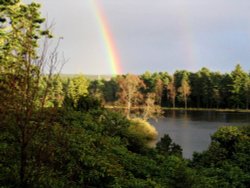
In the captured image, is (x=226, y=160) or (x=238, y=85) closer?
(x=226, y=160)

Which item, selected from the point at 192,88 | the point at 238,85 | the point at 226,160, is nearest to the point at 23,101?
the point at 226,160

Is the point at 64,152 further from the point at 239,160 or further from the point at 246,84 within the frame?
the point at 246,84

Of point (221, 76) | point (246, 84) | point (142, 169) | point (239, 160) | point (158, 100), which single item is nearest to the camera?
point (142, 169)

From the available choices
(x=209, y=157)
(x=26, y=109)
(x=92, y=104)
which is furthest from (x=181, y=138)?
(x=26, y=109)

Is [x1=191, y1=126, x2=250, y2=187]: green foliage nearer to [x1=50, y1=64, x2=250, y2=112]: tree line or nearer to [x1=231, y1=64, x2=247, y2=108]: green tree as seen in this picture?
[x1=50, y1=64, x2=250, y2=112]: tree line

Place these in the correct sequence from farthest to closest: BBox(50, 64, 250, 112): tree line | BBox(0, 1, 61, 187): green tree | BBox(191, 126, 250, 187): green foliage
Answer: BBox(50, 64, 250, 112): tree line
BBox(191, 126, 250, 187): green foliage
BBox(0, 1, 61, 187): green tree

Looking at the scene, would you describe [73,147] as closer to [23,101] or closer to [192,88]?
[23,101]

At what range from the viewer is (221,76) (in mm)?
100438

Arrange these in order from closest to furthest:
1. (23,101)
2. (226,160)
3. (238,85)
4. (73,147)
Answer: (23,101) < (73,147) < (226,160) < (238,85)

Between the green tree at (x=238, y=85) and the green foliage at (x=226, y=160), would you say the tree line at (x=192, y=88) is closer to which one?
the green tree at (x=238, y=85)

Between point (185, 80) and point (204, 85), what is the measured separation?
19.6 ft

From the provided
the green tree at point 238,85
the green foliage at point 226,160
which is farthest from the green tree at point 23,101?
the green tree at point 238,85

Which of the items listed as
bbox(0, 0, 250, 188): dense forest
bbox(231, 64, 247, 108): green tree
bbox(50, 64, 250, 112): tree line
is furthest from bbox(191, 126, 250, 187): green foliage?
bbox(231, 64, 247, 108): green tree

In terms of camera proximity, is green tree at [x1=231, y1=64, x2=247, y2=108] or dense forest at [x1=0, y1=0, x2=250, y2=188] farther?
green tree at [x1=231, y1=64, x2=247, y2=108]
